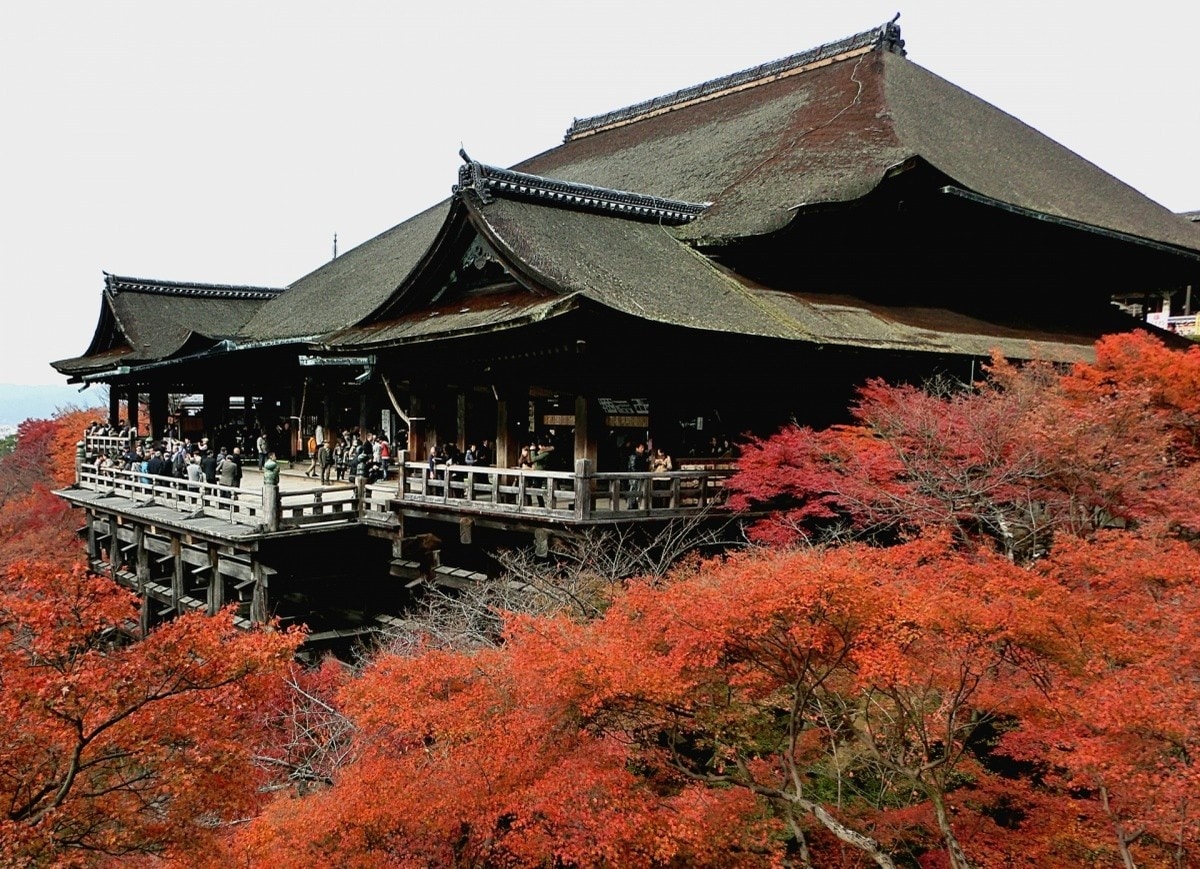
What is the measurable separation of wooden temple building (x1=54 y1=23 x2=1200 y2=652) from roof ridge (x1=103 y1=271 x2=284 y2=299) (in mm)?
7370

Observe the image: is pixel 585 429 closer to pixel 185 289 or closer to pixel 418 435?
pixel 418 435

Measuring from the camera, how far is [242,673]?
23.9 ft

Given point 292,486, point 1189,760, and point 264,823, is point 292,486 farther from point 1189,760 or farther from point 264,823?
point 1189,760

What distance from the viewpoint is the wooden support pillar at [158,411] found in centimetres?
2762

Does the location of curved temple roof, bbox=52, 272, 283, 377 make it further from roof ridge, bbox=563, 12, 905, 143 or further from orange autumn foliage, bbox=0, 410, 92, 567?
roof ridge, bbox=563, 12, 905, 143

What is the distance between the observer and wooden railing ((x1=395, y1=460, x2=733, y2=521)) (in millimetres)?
11547

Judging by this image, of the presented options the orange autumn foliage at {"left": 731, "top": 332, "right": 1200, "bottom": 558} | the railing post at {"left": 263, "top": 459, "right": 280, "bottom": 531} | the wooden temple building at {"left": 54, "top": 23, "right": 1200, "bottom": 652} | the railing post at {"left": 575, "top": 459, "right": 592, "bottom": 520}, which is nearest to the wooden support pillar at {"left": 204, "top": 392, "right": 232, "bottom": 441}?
the wooden temple building at {"left": 54, "top": 23, "right": 1200, "bottom": 652}

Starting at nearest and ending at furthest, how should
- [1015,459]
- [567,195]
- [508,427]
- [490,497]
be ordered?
1. [1015,459]
2. [490,497]
3. [508,427]
4. [567,195]

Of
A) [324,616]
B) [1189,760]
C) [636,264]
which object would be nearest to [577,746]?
[1189,760]

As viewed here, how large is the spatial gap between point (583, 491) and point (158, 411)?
871 inches

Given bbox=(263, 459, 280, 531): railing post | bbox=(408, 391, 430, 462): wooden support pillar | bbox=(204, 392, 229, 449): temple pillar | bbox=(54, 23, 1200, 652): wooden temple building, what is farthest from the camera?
bbox=(204, 392, 229, 449): temple pillar

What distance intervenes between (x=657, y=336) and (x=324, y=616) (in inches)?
356

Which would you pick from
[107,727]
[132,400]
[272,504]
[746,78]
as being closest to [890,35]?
[746,78]

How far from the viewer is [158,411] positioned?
28219mm
